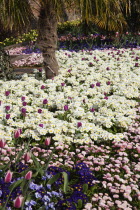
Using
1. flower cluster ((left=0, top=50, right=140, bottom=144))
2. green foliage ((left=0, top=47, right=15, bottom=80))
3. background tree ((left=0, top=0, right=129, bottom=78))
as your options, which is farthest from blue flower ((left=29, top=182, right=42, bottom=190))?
green foliage ((left=0, top=47, right=15, bottom=80))

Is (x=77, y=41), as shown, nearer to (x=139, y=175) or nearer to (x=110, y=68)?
(x=110, y=68)

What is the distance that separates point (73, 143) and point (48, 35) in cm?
374

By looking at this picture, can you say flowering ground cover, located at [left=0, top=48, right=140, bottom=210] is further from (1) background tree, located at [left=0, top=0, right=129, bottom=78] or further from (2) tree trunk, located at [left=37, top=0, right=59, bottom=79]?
(1) background tree, located at [left=0, top=0, right=129, bottom=78]

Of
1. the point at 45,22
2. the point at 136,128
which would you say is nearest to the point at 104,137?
the point at 136,128

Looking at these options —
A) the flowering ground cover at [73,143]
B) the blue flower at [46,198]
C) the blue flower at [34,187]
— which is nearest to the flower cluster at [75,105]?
the flowering ground cover at [73,143]

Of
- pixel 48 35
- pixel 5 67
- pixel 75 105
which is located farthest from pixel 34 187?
pixel 5 67

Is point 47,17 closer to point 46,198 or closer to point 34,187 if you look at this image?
point 34,187

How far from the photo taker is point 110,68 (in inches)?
357

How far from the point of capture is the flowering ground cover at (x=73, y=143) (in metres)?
3.27

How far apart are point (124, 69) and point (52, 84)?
255 cm

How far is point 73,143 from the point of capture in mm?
4977

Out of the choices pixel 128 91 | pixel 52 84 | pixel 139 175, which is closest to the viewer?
pixel 139 175

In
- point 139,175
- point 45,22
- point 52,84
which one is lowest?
point 139,175

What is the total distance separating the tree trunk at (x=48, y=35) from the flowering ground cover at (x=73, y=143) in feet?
1.26
